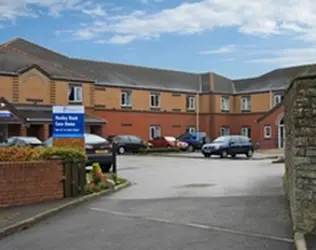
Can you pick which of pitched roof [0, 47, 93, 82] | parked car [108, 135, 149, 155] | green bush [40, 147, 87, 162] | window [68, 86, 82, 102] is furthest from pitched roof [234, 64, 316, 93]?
green bush [40, 147, 87, 162]

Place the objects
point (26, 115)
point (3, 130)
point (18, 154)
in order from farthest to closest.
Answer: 1. point (26, 115)
2. point (3, 130)
3. point (18, 154)

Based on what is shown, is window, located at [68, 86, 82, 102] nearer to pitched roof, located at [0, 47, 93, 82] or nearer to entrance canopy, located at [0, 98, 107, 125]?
pitched roof, located at [0, 47, 93, 82]

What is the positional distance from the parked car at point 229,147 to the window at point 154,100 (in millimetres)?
19251

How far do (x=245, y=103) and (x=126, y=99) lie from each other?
16.1 m

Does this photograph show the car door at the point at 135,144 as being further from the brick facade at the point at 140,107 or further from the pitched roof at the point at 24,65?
the pitched roof at the point at 24,65

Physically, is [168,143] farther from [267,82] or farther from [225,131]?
[267,82]

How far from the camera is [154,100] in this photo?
2269 inches

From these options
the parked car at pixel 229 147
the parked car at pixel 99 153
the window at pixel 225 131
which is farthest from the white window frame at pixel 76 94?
the parked car at pixel 99 153

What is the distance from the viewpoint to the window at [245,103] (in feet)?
208

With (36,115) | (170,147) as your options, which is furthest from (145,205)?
(170,147)

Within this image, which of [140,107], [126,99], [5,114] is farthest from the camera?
[140,107]

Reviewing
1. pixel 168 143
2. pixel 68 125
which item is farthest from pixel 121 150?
pixel 68 125

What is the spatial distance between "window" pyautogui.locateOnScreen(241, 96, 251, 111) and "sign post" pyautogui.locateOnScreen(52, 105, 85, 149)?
47.8 meters

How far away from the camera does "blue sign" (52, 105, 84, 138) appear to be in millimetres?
17000
